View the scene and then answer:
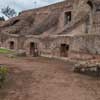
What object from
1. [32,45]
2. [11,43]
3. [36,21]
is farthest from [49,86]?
[36,21]

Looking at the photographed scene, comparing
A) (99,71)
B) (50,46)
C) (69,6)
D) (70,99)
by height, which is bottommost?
(70,99)

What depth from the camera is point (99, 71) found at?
11.5m

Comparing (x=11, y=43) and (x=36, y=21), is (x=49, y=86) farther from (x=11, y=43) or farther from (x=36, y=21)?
(x=36, y=21)

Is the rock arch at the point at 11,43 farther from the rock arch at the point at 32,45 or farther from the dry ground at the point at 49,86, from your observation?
the dry ground at the point at 49,86

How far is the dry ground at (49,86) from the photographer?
8.97 m

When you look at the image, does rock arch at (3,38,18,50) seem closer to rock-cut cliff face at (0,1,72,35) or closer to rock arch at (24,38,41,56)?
rock-cut cliff face at (0,1,72,35)

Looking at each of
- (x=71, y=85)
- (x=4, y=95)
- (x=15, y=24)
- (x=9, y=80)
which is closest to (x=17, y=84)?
(x=9, y=80)

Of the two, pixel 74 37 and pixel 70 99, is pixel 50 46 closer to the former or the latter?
pixel 74 37

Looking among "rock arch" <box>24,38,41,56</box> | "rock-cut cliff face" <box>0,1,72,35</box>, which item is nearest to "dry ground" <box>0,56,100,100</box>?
"rock arch" <box>24,38,41,56</box>

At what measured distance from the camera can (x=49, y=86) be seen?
10078mm

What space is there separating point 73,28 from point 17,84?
1085cm

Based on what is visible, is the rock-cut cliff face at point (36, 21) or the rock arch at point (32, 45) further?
the rock-cut cliff face at point (36, 21)

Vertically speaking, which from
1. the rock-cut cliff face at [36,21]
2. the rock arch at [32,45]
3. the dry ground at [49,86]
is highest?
the rock-cut cliff face at [36,21]

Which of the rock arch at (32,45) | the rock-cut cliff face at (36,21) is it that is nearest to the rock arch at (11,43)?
the rock-cut cliff face at (36,21)
